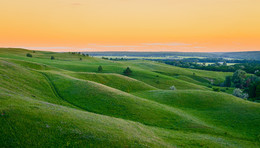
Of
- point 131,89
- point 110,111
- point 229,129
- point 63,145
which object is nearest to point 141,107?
point 110,111

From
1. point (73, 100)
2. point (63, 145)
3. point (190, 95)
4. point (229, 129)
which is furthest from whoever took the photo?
point (190, 95)

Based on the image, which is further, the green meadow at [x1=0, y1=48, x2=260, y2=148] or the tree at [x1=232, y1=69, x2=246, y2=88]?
the tree at [x1=232, y1=69, x2=246, y2=88]

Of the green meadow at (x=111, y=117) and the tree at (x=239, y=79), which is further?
the tree at (x=239, y=79)

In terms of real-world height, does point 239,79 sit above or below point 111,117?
below

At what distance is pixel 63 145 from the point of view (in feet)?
55.7

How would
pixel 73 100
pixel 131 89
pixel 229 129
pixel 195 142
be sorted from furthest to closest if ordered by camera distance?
pixel 131 89
pixel 73 100
pixel 229 129
pixel 195 142

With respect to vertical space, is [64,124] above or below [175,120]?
above

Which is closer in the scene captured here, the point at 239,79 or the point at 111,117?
the point at 111,117

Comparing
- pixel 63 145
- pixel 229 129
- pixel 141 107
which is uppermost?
pixel 63 145

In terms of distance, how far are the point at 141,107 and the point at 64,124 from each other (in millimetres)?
24304

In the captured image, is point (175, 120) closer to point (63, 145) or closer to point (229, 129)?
point (229, 129)

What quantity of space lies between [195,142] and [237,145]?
818 cm

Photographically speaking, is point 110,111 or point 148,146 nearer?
point 148,146

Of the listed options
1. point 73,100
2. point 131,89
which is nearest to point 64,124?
point 73,100
